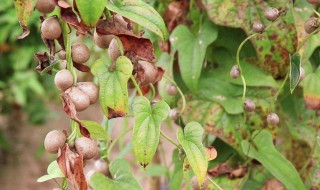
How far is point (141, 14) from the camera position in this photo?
0.72m

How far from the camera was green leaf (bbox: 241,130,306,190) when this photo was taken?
0.93 metres

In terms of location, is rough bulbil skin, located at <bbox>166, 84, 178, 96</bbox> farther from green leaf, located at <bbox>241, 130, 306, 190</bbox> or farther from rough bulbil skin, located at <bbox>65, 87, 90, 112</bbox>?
rough bulbil skin, located at <bbox>65, 87, 90, 112</bbox>

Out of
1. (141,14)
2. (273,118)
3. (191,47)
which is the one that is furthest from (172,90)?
(141,14)

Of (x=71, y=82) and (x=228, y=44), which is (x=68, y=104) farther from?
(x=228, y=44)

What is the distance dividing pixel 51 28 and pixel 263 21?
41 centimetres

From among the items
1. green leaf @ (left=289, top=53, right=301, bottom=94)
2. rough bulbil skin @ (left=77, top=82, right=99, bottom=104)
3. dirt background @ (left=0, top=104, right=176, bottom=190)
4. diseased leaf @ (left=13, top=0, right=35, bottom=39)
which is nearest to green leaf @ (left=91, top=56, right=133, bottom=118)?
rough bulbil skin @ (left=77, top=82, right=99, bottom=104)

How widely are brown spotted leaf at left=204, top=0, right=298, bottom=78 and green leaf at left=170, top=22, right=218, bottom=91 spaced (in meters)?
0.06

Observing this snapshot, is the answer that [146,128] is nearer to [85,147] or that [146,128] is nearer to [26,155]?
[85,147]

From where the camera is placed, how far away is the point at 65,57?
2.43ft

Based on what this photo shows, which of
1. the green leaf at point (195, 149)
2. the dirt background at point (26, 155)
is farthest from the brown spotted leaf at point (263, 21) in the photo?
the dirt background at point (26, 155)

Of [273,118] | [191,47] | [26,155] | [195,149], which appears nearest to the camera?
[195,149]

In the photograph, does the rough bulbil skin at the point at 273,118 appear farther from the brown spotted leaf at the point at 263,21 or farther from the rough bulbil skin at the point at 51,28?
the rough bulbil skin at the point at 51,28

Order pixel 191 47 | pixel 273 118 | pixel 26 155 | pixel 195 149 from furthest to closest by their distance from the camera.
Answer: pixel 26 155 < pixel 191 47 < pixel 273 118 < pixel 195 149

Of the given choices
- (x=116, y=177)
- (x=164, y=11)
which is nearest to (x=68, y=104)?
(x=116, y=177)
